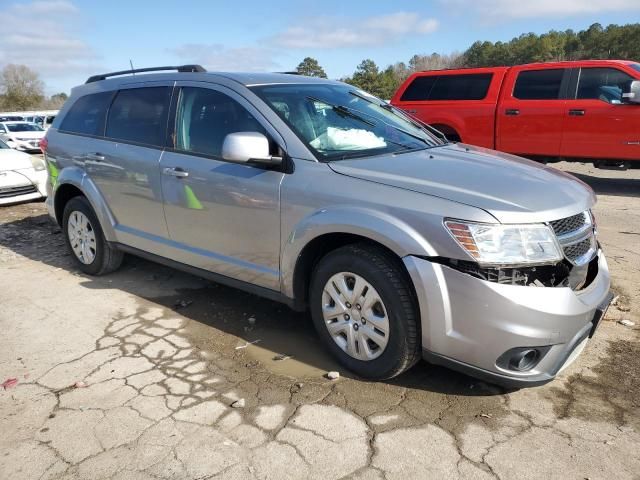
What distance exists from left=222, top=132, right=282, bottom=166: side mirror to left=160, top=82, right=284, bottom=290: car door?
139mm

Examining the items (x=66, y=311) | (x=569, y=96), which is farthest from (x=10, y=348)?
(x=569, y=96)

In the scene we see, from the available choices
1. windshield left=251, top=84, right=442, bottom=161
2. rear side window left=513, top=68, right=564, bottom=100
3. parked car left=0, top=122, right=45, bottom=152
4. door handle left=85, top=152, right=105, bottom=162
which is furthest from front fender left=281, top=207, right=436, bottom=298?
parked car left=0, top=122, right=45, bottom=152

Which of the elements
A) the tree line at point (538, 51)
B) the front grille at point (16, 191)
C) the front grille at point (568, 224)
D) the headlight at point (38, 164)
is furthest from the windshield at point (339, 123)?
the tree line at point (538, 51)

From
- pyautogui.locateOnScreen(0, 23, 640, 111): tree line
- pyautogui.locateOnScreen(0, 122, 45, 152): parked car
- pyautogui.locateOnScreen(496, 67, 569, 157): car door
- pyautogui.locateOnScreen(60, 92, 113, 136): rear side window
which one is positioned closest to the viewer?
pyautogui.locateOnScreen(60, 92, 113, 136): rear side window

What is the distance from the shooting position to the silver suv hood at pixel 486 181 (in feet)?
8.67

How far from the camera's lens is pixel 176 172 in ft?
12.6

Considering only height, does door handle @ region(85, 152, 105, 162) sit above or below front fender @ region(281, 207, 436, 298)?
above

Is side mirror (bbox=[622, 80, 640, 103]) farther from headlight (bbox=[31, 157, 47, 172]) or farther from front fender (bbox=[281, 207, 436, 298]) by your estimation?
headlight (bbox=[31, 157, 47, 172])

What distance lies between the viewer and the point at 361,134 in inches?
141

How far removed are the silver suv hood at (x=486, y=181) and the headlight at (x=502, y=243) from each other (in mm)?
58

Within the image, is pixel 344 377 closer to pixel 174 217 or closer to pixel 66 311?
pixel 174 217

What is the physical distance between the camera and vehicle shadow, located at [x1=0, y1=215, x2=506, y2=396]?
314cm

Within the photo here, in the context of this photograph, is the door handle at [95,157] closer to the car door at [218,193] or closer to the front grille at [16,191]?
the car door at [218,193]

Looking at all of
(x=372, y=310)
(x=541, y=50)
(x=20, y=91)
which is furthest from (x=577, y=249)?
(x=20, y=91)
